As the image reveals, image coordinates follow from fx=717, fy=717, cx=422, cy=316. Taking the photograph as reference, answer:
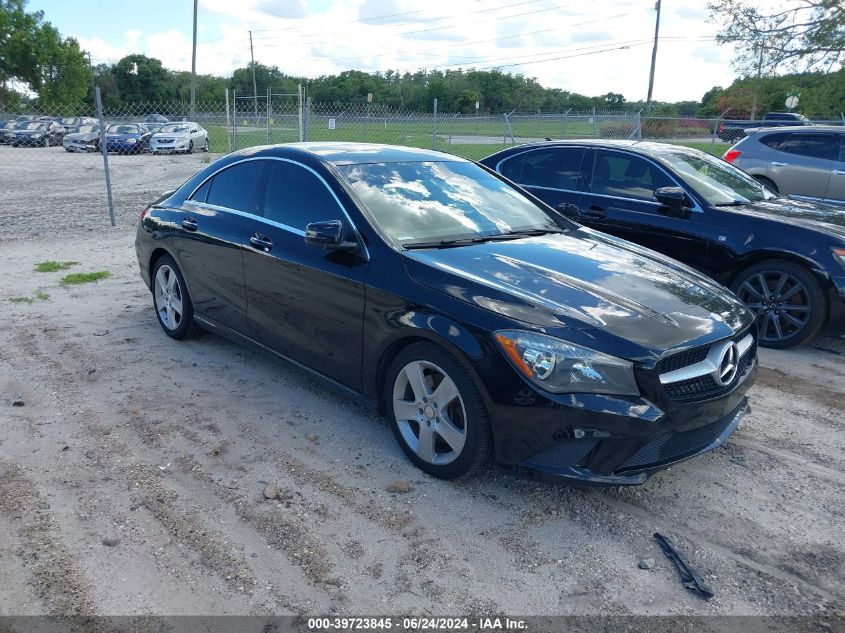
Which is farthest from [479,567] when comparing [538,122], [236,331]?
[538,122]

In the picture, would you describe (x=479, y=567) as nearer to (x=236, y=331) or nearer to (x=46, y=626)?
(x=46, y=626)

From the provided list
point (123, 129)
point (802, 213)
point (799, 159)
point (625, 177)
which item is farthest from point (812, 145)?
point (123, 129)

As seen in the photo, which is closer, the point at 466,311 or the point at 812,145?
the point at 466,311

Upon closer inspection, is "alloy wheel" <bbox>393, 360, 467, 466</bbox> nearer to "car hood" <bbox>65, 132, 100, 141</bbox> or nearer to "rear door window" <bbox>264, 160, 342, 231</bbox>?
"rear door window" <bbox>264, 160, 342, 231</bbox>

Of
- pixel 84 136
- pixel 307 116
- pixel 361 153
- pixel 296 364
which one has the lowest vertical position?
pixel 296 364

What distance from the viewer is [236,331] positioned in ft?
16.3

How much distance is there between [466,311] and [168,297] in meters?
3.28

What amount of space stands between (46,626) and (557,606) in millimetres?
1889

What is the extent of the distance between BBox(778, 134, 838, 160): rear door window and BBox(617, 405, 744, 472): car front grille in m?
9.43

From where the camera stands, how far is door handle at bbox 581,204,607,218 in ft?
22.4

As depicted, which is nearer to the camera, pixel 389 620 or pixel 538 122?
pixel 389 620

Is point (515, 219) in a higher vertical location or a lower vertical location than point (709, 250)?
higher

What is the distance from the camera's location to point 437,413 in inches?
139

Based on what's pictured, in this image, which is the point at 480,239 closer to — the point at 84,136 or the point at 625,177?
the point at 625,177
